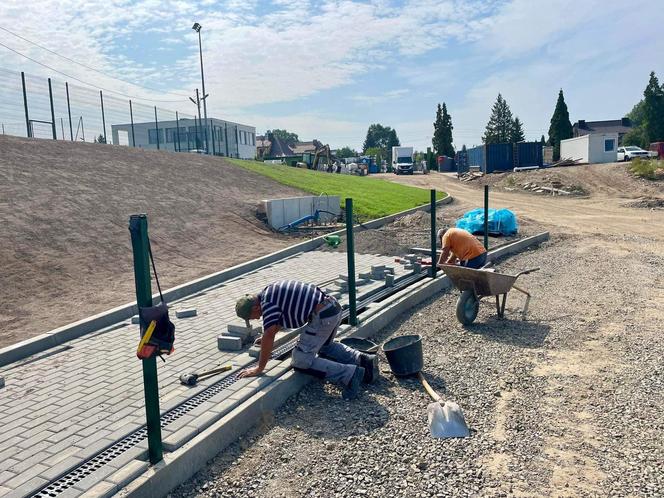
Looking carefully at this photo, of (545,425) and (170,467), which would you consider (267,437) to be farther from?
(545,425)

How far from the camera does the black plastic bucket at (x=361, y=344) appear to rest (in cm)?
564

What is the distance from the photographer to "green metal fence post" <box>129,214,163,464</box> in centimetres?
326

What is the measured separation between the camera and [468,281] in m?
6.98

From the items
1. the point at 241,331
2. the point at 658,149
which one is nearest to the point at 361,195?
the point at 241,331

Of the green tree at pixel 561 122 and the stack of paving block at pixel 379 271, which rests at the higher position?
the green tree at pixel 561 122

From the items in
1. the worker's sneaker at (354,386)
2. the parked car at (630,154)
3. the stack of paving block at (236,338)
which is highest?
the parked car at (630,154)

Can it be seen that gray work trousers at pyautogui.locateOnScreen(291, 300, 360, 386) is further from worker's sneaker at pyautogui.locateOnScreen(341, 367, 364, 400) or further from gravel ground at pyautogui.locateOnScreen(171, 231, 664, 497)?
gravel ground at pyautogui.locateOnScreen(171, 231, 664, 497)

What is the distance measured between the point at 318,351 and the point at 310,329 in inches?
10.7

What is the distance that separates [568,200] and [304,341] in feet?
86.6

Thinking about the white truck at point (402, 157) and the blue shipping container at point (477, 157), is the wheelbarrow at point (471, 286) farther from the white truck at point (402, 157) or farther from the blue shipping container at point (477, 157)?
the white truck at point (402, 157)

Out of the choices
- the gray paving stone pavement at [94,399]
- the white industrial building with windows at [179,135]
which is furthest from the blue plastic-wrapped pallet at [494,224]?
the white industrial building with windows at [179,135]

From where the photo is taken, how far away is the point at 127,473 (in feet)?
11.0

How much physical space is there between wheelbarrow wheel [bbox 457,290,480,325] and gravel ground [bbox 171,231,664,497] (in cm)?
14

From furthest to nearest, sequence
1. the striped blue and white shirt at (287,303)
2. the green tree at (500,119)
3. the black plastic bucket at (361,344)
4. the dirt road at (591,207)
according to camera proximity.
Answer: the green tree at (500,119) → the dirt road at (591,207) → the black plastic bucket at (361,344) → the striped blue and white shirt at (287,303)
